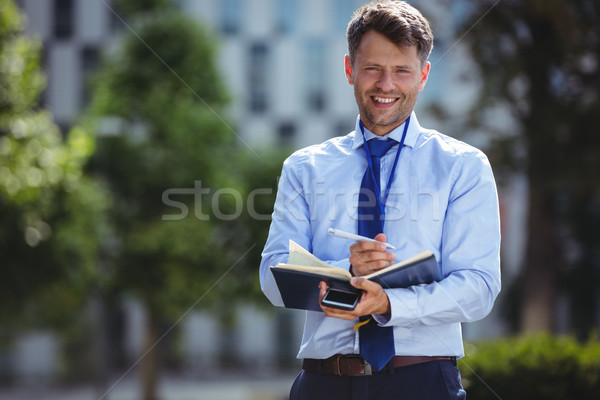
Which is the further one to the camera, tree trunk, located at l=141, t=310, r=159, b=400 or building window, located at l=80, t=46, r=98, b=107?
building window, located at l=80, t=46, r=98, b=107

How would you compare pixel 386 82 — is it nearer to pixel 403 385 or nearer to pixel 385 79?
pixel 385 79

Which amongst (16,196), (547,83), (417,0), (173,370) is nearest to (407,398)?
(16,196)

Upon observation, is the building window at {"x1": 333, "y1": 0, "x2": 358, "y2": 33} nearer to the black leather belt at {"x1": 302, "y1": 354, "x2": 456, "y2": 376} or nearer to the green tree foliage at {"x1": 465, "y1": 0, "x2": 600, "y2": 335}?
the green tree foliage at {"x1": 465, "y1": 0, "x2": 600, "y2": 335}

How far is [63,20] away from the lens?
901 inches

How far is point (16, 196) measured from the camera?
8.51 metres

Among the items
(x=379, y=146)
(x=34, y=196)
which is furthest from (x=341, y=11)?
(x=379, y=146)

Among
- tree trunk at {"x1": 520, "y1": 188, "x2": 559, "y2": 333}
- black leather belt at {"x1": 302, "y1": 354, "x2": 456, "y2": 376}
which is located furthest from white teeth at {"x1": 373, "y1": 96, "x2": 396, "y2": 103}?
tree trunk at {"x1": 520, "y1": 188, "x2": 559, "y2": 333}

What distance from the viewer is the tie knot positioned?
199 centimetres

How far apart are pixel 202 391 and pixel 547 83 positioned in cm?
1268

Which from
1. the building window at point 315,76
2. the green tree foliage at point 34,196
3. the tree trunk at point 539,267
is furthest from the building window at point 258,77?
the tree trunk at point 539,267

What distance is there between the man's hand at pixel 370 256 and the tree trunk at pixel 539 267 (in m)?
10.5

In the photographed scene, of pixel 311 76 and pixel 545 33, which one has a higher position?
pixel 311 76

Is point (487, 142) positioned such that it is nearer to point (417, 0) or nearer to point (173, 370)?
point (417, 0)

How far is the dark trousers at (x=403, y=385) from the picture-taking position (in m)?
1.75
